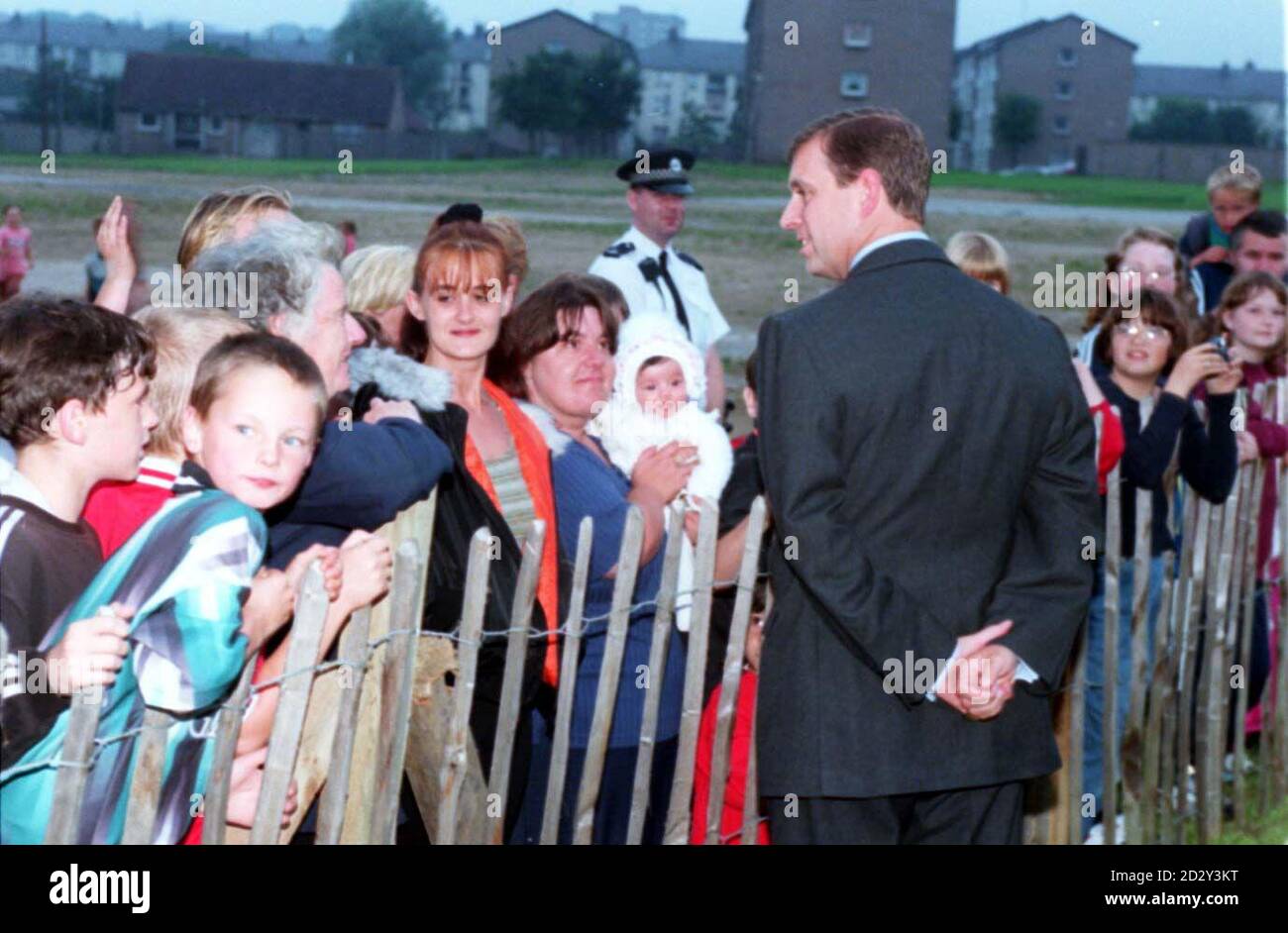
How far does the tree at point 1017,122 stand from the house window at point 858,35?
1437 centimetres

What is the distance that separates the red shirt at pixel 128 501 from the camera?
10.2 feet

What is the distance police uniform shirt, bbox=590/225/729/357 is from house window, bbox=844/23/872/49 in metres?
47.1

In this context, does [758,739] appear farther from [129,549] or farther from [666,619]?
[129,549]

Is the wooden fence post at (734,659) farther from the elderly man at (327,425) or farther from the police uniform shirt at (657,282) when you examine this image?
the police uniform shirt at (657,282)

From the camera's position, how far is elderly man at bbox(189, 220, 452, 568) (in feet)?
11.1

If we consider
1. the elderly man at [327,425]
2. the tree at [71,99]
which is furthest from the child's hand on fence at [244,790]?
the tree at [71,99]

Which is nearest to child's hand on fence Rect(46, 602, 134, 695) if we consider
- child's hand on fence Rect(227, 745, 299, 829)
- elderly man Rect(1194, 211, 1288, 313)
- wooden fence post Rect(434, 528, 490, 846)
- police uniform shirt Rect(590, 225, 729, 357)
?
child's hand on fence Rect(227, 745, 299, 829)

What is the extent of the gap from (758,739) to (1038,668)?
0.60 meters

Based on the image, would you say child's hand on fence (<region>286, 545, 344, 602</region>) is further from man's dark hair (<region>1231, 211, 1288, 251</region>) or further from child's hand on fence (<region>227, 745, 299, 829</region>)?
man's dark hair (<region>1231, 211, 1288, 251</region>)

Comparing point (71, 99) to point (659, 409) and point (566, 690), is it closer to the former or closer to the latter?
point (659, 409)

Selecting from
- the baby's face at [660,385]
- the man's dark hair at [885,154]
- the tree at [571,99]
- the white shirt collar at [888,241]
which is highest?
the tree at [571,99]

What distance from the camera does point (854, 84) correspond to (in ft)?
179

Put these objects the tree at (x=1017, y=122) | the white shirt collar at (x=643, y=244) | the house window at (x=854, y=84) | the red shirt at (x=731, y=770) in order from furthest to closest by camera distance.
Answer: the tree at (x=1017, y=122)
the house window at (x=854, y=84)
the white shirt collar at (x=643, y=244)
the red shirt at (x=731, y=770)
